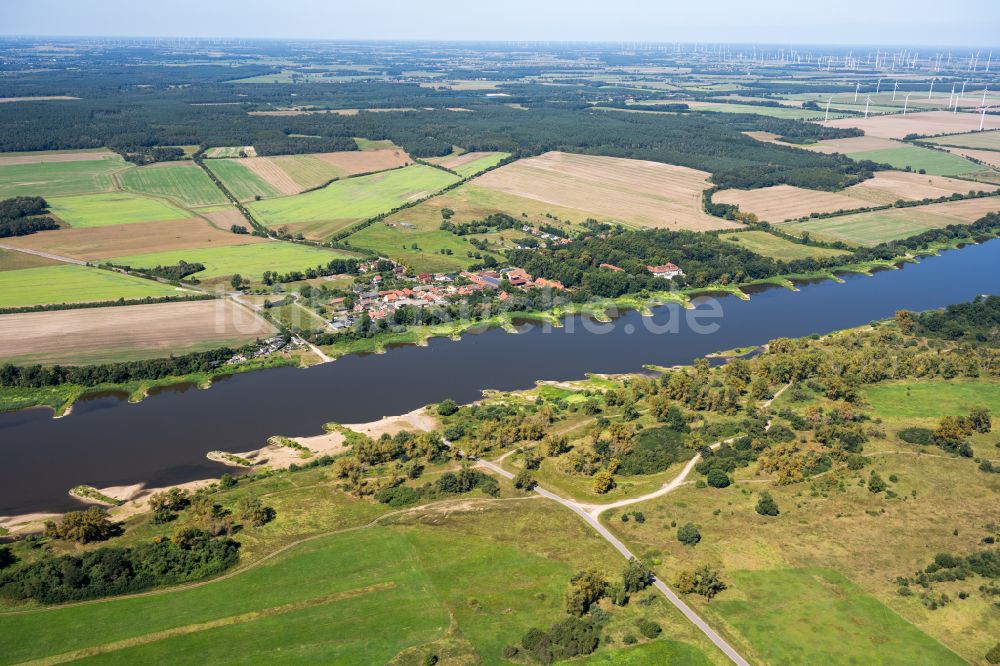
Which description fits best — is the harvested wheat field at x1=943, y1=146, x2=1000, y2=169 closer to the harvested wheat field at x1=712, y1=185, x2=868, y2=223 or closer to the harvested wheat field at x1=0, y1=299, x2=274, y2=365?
the harvested wheat field at x1=712, y1=185, x2=868, y2=223

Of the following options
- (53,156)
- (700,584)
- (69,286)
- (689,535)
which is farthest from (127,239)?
(700,584)

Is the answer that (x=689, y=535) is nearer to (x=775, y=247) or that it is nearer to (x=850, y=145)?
(x=775, y=247)

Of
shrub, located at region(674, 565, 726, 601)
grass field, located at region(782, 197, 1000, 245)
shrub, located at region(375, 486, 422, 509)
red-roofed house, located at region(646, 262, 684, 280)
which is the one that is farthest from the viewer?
grass field, located at region(782, 197, 1000, 245)

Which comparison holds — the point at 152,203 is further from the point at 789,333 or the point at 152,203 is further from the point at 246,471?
the point at 789,333

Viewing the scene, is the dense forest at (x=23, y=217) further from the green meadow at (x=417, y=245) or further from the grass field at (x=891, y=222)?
the grass field at (x=891, y=222)

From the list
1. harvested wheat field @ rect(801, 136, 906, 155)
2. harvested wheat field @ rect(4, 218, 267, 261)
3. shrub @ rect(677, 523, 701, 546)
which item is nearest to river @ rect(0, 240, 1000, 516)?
shrub @ rect(677, 523, 701, 546)

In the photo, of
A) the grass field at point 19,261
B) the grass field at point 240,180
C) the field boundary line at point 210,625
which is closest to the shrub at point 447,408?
the field boundary line at point 210,625
